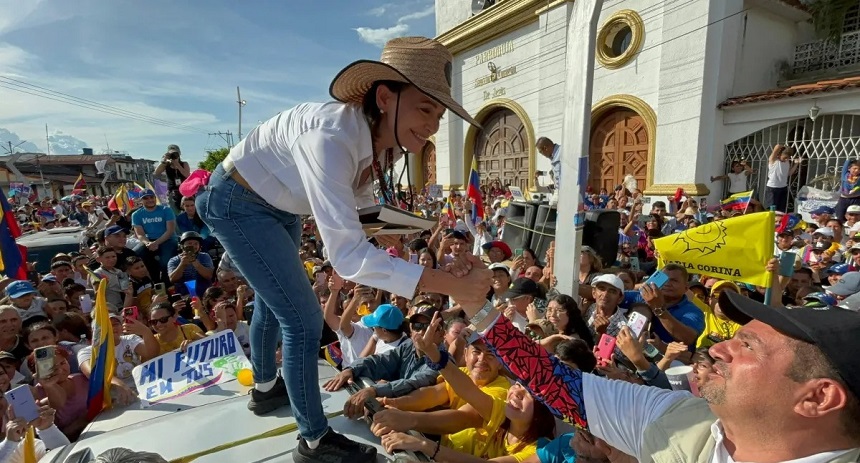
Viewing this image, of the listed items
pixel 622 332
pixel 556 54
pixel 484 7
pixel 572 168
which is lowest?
pixel 622 332

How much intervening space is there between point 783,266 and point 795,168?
26.1 feet

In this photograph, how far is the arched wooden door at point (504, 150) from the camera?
15195 mm

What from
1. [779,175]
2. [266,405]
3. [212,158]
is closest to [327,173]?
[266,405]

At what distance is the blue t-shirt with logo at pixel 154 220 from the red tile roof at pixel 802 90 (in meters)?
11.4

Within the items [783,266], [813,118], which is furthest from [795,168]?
[783,266]

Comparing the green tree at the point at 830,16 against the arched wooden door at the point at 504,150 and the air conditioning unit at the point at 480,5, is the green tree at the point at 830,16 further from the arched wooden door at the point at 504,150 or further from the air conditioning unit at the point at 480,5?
the air conditioning unit at the point at 480,5

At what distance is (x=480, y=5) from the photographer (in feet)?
55.5

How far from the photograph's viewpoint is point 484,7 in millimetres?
16875

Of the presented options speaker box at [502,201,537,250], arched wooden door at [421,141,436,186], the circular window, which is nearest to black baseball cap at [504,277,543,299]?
speaker box at [502,201,537,250]

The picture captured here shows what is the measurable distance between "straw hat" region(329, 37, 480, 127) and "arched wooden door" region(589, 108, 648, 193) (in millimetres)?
11694

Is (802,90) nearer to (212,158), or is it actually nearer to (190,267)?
(190,267)

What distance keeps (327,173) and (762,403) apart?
1361 mm

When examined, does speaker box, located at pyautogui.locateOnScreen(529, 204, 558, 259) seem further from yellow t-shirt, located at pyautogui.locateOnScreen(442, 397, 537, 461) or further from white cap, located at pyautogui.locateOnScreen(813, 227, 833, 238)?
yellow t-shirt, located at pyautogui.locateOnScreen(442, 397, 537, 461)

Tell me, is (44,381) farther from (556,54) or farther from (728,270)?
(556,54)
